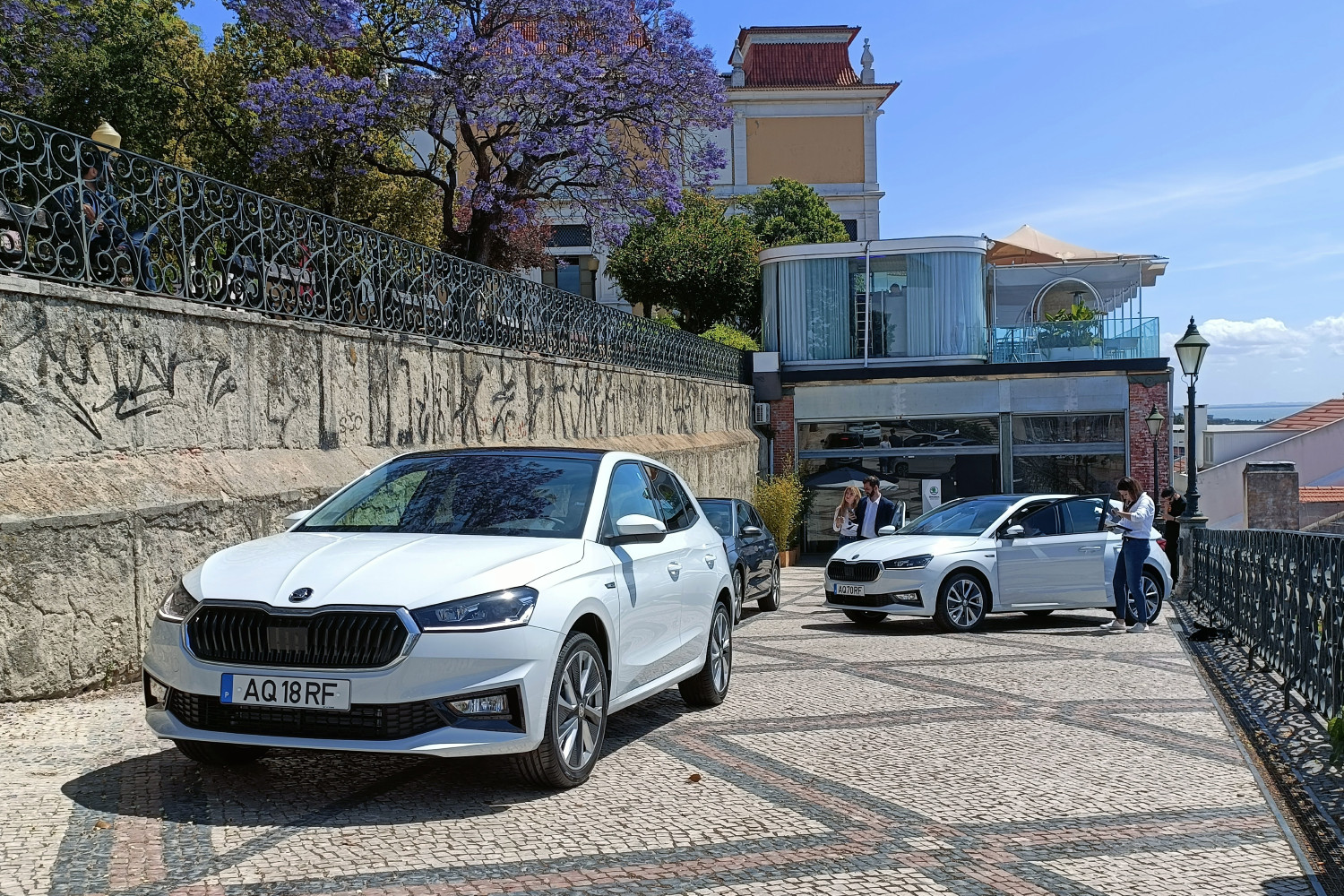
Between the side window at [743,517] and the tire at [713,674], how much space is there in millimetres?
7235

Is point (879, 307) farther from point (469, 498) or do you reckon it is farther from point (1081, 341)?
point (469, 498)

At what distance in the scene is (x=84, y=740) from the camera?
6320 mm

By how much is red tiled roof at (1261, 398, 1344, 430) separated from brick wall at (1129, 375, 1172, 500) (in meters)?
27.3

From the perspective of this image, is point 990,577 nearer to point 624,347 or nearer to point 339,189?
point 624,347

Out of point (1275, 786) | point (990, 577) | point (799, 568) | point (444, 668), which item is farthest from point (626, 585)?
point (799, 568)

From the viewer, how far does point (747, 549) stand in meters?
14.9

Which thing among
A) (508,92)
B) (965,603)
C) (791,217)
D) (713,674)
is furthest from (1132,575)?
(791,217)

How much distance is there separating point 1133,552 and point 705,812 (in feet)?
31.2

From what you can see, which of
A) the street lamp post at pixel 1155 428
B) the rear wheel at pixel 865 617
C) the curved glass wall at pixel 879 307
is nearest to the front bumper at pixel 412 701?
the rear wheel at pixel 865 617

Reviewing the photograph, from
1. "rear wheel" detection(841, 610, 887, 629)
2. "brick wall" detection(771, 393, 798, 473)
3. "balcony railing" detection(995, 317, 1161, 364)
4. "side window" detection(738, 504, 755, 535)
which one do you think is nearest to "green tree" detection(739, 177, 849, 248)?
"brick wall" detection(771, 393, 798, 473)

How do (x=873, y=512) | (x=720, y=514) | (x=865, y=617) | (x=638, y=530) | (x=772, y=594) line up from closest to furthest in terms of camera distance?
(x=638, y=530) → (x=865, y=617) → (x=720, y=514) → (x=772, y=594) → (x=873, y=512)

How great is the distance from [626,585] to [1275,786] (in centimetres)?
329

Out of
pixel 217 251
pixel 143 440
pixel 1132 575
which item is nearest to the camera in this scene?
pixel 143 440

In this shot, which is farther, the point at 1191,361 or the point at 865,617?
the point at 1191,361
